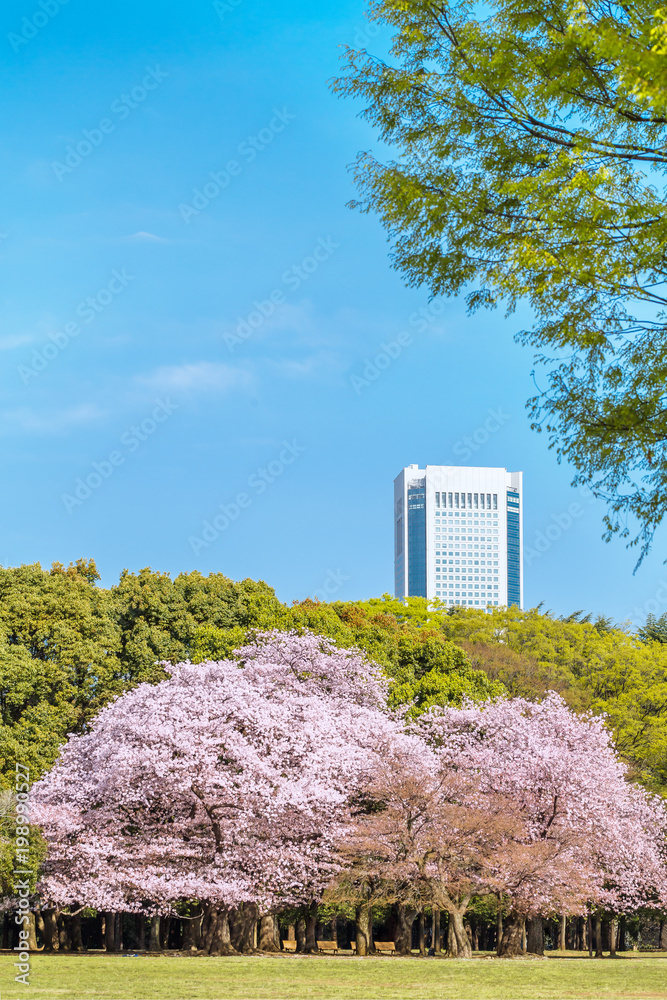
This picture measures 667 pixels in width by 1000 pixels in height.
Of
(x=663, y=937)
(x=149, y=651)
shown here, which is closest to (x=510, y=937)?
(x=149, y=651)

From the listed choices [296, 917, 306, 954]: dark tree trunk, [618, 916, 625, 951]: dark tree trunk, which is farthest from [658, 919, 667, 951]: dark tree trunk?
[296, 917, 306, 954]: dark tree trunk

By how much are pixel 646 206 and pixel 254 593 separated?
26.4 meters

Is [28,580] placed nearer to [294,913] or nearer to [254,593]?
[254,593]

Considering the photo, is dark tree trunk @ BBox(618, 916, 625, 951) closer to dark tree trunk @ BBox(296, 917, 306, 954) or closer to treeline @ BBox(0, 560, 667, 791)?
treeline @ BBox(0, 560, 667, 791)

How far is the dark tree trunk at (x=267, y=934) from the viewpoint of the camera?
89.7ft

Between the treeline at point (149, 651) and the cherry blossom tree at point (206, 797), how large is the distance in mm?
2962

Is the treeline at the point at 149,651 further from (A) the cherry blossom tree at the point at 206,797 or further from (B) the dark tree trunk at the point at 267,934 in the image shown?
(B) the dark tree trunk at the point at 267,934

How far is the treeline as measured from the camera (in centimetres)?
2752

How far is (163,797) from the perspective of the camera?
23.0 m

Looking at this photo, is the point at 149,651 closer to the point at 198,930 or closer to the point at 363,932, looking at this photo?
the point at 198,930

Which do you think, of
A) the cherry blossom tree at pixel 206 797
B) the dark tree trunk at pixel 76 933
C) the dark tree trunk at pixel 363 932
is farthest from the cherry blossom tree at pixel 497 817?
the dark tree trunk at pixel 76 933

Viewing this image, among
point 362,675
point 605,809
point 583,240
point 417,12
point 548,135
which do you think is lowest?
point 605,809

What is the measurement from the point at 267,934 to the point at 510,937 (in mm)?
6749

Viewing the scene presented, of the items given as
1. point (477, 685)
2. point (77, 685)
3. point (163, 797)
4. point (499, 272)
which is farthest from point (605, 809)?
point (499, 272)
